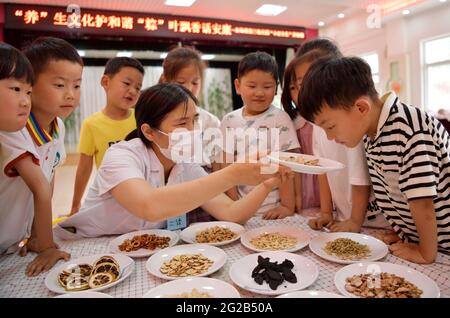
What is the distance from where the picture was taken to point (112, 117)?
231 centimetres

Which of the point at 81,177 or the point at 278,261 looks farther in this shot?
the point at 81,177

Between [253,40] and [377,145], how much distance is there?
69.2 inches

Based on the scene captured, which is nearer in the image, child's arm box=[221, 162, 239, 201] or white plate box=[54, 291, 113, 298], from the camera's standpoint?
white plate box=[54, 291, 113, 298]

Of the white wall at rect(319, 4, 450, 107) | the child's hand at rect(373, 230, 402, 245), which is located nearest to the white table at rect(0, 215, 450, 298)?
the child's hand at rect(373, 230, 402, 245)

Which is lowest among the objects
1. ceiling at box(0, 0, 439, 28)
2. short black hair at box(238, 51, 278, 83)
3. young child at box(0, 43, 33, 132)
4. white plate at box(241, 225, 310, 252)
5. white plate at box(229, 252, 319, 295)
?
white plate at box(229, 252, 319, 295)

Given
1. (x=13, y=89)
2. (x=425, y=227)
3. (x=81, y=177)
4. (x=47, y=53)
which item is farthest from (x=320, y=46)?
(x=81, y=177)

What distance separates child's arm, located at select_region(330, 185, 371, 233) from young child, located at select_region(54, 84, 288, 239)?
0.29m

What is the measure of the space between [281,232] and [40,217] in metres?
0.90

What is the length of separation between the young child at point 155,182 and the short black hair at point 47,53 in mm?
318

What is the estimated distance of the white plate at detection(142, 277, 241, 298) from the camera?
779 mm

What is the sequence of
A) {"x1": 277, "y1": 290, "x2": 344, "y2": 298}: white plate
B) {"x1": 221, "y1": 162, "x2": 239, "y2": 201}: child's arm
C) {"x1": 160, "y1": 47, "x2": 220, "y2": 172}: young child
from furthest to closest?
{"x1": 160, "y1": 47, "x2": 220, "y2": 172}: young child → {"x1": 221, "y1": 162, "x2": 239, "y2": 201}: child's arm → {"x1": 277, "y1": 290, "x2": 344, "y2": 298}: white plate

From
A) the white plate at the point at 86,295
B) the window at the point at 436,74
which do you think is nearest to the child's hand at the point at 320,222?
the white plate at the point at 86,295

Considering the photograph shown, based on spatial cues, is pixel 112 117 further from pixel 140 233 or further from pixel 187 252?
pixel 187 252

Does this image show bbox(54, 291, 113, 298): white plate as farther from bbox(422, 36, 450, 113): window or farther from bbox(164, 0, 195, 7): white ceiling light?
bbox(422, 36, 450, 113): window
